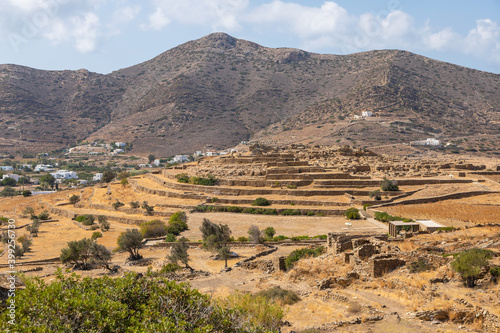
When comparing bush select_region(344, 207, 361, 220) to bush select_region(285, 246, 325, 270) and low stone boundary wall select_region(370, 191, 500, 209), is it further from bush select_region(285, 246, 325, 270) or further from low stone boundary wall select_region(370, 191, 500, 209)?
bush select_region(285, 246, 325, 270)

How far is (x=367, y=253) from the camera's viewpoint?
14.9 metres

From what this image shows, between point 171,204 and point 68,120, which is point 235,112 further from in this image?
point 171,204

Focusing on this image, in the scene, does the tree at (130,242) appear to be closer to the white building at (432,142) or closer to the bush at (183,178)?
the bush at (183,178)

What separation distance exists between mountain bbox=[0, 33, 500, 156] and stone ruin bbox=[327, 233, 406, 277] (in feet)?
200

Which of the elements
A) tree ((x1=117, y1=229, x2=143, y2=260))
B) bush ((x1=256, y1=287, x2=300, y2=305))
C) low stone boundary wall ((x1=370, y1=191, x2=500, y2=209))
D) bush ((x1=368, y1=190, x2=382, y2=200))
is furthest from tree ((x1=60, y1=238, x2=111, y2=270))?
bush ((x1=368, y1=190, x2=382, y2=200))

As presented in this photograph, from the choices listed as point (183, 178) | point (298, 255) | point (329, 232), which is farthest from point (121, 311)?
point (183, 178)

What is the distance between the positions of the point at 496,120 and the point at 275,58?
7847 centimetres

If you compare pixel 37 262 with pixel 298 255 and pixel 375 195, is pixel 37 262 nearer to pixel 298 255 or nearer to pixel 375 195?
pixel 298 255

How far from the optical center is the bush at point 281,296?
39.5 feet

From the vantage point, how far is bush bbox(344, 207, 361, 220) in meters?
29.8

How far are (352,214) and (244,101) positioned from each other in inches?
3643

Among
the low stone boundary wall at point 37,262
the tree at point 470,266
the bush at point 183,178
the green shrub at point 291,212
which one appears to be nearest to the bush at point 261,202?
the green shrub at point 291,212

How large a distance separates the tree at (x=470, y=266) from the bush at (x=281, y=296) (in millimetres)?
4791

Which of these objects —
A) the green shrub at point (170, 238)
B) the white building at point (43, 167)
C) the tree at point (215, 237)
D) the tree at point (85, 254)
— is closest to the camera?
the tree at point (85, 254)
